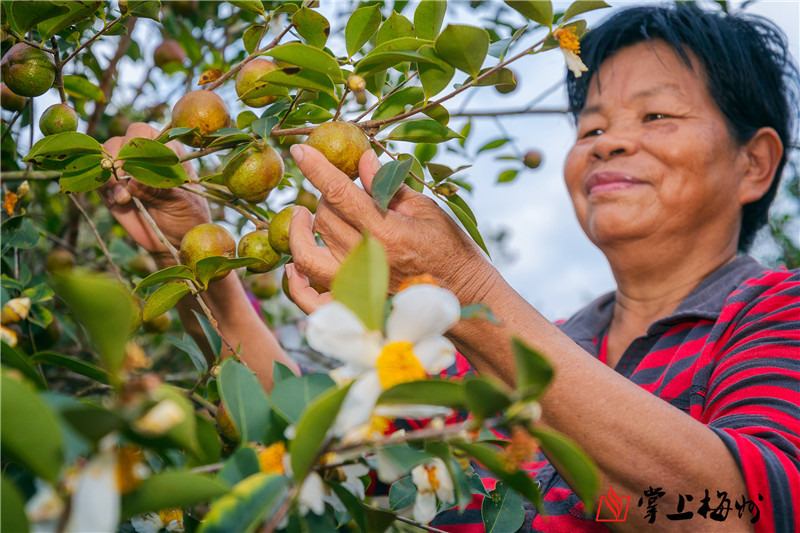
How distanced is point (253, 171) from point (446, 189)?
0.95ft

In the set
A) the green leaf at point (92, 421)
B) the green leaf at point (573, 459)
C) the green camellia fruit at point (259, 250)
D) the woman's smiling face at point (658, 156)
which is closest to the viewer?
the green leaf at point (92, 421)

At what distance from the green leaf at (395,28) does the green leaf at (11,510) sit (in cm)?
75

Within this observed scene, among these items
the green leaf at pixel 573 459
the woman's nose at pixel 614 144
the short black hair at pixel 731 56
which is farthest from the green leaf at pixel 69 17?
the short black hair at pixel 731 56

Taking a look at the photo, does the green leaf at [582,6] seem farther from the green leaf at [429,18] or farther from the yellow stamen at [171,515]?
the yellow stamen at [171,515]

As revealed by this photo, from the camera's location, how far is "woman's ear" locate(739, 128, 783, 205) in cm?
176

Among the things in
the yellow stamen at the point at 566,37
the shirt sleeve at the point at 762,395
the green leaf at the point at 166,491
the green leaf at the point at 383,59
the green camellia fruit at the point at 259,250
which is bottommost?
the shirt sleeve at the point at 762,395

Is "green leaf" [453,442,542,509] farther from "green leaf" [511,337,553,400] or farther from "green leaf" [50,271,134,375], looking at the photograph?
"green leaf" [50,271,134,375]

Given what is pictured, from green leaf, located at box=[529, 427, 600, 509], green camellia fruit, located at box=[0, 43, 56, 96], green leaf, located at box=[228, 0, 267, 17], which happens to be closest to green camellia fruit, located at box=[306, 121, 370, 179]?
green leaf, located at box=[228, 0, 267, 17]

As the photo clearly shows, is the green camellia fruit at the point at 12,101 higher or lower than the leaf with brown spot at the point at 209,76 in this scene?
lower

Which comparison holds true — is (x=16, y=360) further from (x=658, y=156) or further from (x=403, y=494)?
(x=658, y=156)

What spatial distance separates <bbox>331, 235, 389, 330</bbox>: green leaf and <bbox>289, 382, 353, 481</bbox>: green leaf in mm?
54

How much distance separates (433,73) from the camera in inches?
34.4

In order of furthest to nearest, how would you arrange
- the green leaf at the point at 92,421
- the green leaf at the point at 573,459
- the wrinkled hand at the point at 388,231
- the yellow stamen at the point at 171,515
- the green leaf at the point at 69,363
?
the wrinkled hand at the point at 388,231 → the yellow stamen at the point at 171,515 → the green leaf at the point at 69,363 → the green leaf at the point at 573,459 → the green leaf at the point at 92,421

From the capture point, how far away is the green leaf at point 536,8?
82 cm
